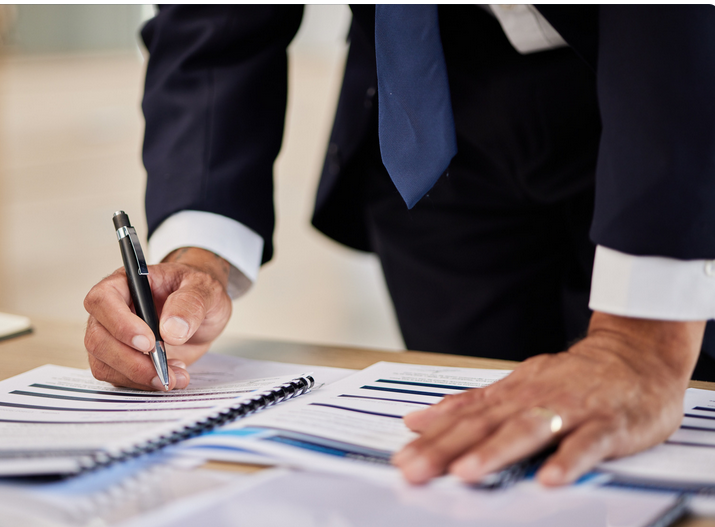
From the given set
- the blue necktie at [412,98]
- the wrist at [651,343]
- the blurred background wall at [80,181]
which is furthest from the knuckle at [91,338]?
the blurred background wall at [80,181]

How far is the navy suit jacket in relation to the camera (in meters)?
0.55

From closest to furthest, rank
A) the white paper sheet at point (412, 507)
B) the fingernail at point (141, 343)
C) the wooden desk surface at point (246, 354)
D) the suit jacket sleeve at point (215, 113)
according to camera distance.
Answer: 1. the white paper sheet at point (412, 507)
2. the fingernail at point (141, 343)
3. the wooden desk surface at point (246, 354)
4. the suit jacket sleeve at point (215, 113)

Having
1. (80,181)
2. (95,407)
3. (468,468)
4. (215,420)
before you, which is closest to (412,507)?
(468,468)

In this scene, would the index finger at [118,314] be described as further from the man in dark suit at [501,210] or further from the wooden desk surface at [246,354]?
the wooden desk surface at [246,354]

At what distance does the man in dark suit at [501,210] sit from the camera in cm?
50

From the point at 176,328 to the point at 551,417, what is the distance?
1.13ft

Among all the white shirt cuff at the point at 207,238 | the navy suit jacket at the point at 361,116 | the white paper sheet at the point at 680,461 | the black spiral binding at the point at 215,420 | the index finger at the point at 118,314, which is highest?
the navy suit jacket at the point at 361,116

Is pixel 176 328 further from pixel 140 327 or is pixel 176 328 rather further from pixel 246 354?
pixel 246 354

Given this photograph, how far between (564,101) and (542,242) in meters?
0.20

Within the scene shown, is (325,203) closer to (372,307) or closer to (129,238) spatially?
(129,238)

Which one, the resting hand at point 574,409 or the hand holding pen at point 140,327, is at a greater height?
the hand holding pen at point 140,327

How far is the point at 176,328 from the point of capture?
25.6 inches

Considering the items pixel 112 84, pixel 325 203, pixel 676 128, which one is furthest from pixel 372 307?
pixel 676 128

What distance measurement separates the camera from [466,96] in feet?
2.87
